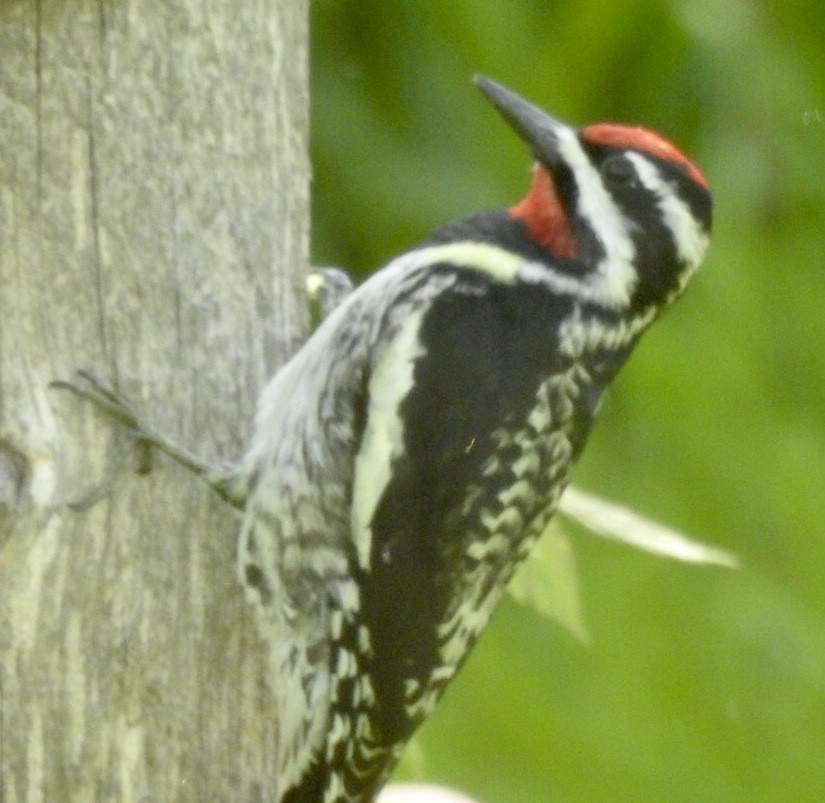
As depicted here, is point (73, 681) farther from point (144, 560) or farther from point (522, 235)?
point (522, 235)

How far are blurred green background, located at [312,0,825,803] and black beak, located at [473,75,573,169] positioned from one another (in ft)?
1.86

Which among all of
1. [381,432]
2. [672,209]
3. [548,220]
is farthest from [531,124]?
[381,432]

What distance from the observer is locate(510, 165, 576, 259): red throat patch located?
2545 millimetres

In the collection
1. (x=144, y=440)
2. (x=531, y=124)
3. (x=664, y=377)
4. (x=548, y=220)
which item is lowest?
(x=664, y=377)

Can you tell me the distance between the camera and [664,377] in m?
3.44

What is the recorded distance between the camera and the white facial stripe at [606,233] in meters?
2.50

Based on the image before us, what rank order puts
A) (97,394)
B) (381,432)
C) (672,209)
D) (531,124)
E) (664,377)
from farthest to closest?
(664,377) < (531,124) < (672,209) < (381,432) < (97,394)

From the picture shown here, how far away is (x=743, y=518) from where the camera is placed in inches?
144

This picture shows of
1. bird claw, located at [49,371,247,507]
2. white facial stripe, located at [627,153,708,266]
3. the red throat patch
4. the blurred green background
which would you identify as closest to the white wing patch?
bird claw, located at [49,371,247,507]

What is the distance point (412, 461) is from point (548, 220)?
444mm

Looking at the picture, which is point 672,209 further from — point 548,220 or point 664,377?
point 664,377

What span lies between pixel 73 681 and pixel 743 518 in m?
1.76

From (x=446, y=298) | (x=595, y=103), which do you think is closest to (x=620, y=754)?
(x=595, y=103)

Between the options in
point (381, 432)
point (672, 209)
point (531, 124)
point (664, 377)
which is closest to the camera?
point (381, 432)
